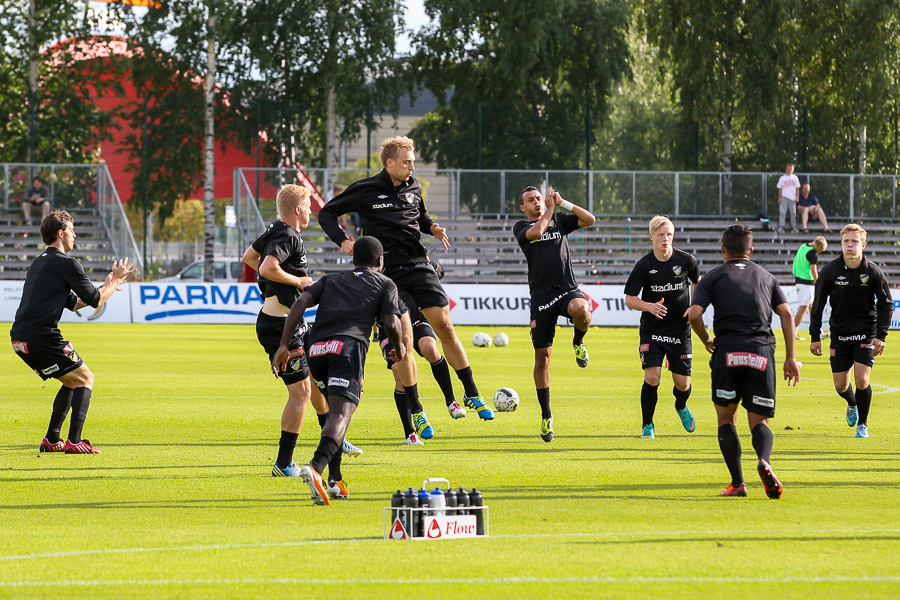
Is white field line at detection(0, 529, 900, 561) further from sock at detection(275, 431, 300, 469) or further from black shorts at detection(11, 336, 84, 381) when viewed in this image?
black shorts at detection(11, 336, 84, 381)

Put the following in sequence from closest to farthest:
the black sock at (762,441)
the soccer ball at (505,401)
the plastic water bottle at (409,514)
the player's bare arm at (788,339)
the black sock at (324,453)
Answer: the plastic water bottle at (409,514), the black sock at (324,453), the black sock at (762,441), the player's bare arm at (788,339), the soccer ball at (505,401)

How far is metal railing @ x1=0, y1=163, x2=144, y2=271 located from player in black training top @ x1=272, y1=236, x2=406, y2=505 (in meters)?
29.0

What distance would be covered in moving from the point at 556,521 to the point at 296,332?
8.07 feet

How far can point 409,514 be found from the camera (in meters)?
6.65

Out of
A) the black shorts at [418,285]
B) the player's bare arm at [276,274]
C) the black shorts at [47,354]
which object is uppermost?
the player's bare arm at [276,274]

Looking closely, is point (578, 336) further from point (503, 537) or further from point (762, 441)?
point (503, 537)

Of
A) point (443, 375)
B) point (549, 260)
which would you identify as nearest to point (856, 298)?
point (549, 260)

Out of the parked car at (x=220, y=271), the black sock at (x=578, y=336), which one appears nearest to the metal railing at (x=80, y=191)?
the parked car at (x=220, y=271)

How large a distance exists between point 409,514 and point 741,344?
9.54 ft

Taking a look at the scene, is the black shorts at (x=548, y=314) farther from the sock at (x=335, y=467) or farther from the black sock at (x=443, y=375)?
the sock at (x=335, y=467)

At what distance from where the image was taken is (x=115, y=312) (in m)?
32.7

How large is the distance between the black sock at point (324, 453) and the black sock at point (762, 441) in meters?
2.69

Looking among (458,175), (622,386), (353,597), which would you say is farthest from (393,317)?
(458,175)

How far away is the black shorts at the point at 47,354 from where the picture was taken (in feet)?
33.8
